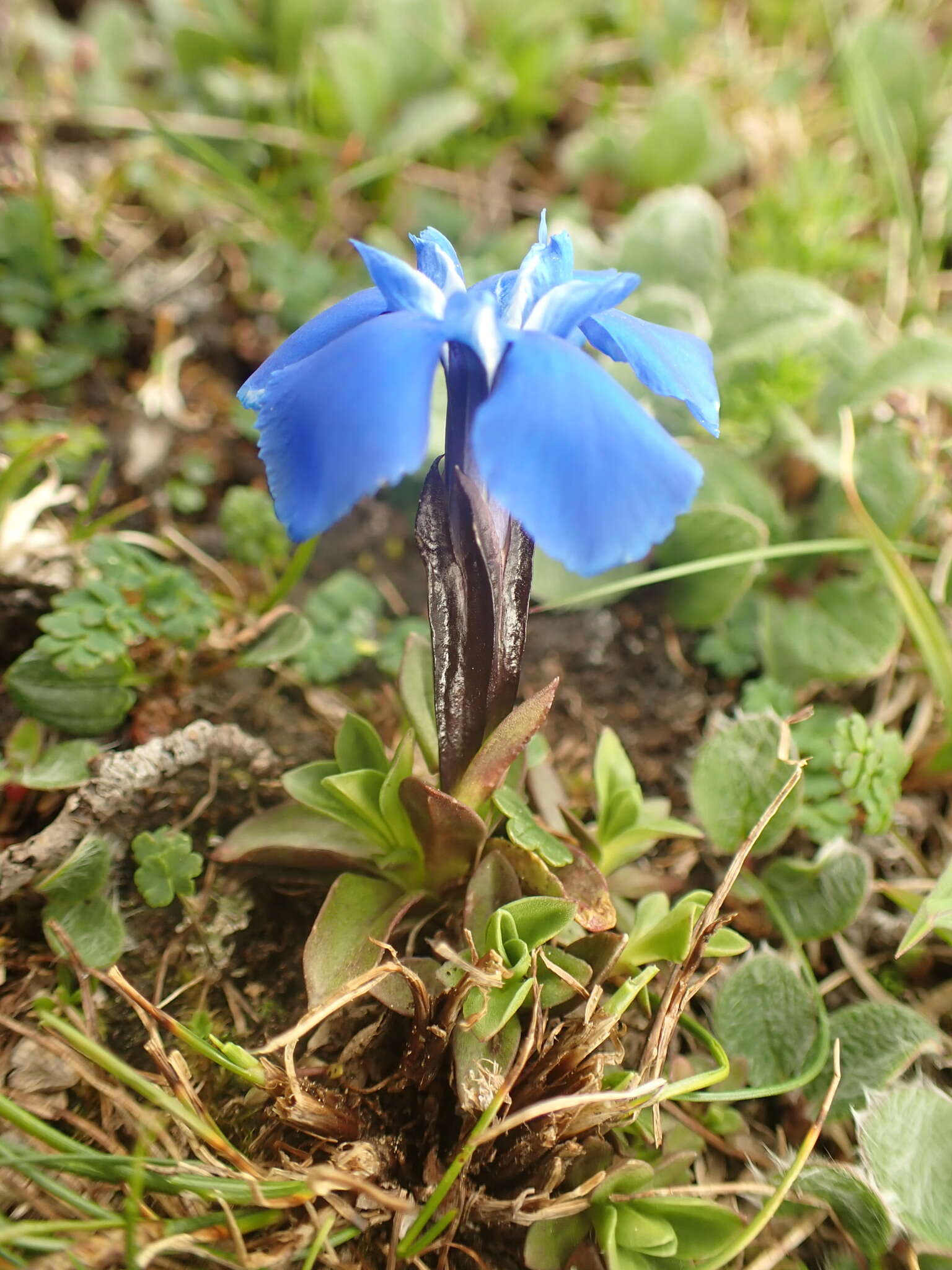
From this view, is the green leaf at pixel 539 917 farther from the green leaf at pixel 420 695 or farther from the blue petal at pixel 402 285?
the blue petal at pixel 402 285

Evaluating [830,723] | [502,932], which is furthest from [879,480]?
[502,932]

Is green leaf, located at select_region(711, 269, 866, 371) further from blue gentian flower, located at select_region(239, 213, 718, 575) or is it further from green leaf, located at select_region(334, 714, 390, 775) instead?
green leaf, located at select_region(334, 714, 390, 775)

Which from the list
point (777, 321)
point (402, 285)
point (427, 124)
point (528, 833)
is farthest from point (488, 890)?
point (427, 124)

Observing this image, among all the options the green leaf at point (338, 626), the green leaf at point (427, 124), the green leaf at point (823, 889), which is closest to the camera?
the green leaf at point (823, 889)

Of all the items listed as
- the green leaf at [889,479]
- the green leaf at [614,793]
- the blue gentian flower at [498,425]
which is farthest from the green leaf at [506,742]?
the green leaf at [889,479]

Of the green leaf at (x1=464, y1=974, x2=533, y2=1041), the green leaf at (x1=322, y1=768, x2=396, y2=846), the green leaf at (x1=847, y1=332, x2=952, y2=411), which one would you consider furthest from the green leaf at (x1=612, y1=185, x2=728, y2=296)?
the green leaf at (x1=464, y1=974, x2=533, y2=1041)

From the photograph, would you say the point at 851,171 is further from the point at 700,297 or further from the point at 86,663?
the point at 86,663
